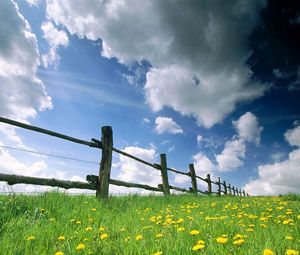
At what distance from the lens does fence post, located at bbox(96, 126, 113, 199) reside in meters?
7.90

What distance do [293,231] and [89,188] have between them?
4.77 metres

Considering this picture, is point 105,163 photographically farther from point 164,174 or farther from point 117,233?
point 164,174

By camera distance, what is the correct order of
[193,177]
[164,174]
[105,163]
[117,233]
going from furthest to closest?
[193,177] < [164,174] < [105,163] < [117,233]

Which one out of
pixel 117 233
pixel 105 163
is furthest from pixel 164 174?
pixel 117 233

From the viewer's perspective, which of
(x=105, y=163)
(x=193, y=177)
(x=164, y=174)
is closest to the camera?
(x=105, y=163)

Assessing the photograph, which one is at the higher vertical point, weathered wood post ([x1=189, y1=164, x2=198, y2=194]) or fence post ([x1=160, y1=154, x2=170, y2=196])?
weathered wood post ([x1=189, y1=164, x2=198, y2=194])

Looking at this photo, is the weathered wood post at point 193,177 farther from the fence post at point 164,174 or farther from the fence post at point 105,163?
the fence post at point 105,163

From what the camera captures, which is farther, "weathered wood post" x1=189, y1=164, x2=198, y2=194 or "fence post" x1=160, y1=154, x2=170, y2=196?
"weathered wood post" x1=189, y1=164, x2=198, y2=194

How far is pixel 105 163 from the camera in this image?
8164 mm

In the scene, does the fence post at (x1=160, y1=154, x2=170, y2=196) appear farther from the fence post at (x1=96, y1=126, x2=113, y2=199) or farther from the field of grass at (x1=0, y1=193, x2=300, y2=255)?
the field of grass at (x1=0, y1=193, x2=300, y2=255)

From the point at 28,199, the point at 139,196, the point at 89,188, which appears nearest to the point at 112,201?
the point at 89,188

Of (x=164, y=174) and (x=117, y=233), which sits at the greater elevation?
(x=164, y=174)

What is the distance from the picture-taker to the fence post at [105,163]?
790 centimetres

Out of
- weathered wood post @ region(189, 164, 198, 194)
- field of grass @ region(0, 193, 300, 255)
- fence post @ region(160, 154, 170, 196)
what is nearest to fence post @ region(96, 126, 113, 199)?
field of grass @ region(0, 193, 300, 255)
